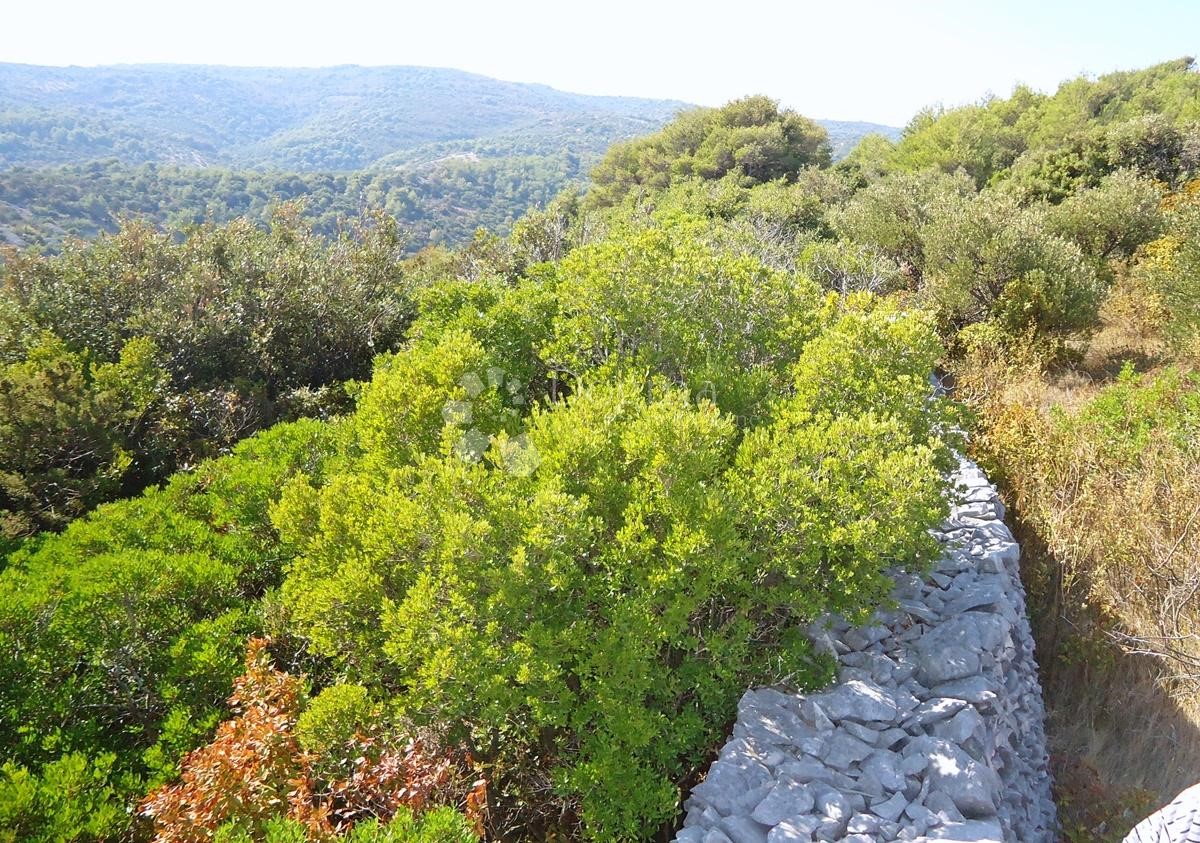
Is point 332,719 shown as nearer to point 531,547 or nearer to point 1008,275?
point 531,547

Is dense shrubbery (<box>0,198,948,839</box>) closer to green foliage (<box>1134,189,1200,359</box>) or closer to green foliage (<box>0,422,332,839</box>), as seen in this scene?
green foliage (<box>0,422,332,839</box>)

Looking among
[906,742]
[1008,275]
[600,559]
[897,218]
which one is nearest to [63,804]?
[600,559]

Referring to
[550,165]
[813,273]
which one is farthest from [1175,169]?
[550,165]

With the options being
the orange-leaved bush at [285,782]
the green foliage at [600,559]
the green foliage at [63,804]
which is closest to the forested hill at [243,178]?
the green foliage at [600,559]

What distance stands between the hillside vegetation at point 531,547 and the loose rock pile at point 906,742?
28cm

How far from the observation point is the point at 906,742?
4289 mm

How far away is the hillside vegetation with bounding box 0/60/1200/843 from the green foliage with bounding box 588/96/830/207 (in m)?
24.3

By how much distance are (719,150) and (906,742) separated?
33.4 metres

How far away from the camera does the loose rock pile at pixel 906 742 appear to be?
376 cm

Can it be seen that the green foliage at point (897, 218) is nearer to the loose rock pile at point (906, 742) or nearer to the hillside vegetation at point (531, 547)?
the hillside vegetation at point (531, 547)

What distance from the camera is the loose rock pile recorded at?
3.76m

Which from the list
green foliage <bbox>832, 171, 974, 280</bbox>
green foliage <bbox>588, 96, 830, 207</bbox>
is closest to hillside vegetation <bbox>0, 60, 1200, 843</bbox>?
green foliage <bbox>832, 171, 974, 280</bbox>

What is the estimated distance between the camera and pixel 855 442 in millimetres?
4777

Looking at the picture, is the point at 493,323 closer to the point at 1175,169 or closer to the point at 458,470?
the point at 458,470
